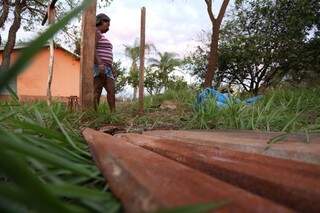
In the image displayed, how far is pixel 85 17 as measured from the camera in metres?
4.29

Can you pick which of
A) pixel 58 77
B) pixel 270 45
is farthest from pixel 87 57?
pixel 58 77

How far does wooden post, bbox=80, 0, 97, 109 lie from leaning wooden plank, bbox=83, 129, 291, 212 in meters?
3.45

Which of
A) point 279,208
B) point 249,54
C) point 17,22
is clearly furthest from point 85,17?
point 17,22

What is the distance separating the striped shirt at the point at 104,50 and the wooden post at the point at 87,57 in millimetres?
1643

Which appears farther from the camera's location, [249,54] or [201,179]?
[249,54]

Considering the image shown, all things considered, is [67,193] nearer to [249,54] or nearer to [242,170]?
[242,170]

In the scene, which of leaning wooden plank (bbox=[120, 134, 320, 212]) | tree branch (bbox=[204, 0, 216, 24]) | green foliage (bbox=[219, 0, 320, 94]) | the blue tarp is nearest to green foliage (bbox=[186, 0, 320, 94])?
green foliage (bbox=[219, 0, 320, 94])

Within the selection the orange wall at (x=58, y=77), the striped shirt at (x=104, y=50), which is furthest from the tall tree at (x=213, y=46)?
the orange wall at (x=58, y=77)

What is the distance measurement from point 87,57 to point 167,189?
3.77 metres

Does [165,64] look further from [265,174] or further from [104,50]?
[265,174]

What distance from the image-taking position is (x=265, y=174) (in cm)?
79

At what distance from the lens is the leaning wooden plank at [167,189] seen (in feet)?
1.77

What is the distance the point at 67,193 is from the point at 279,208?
28 centimetres

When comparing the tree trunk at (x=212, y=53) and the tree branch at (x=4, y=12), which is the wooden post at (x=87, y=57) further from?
the tree branch at (x=4, y=12)
